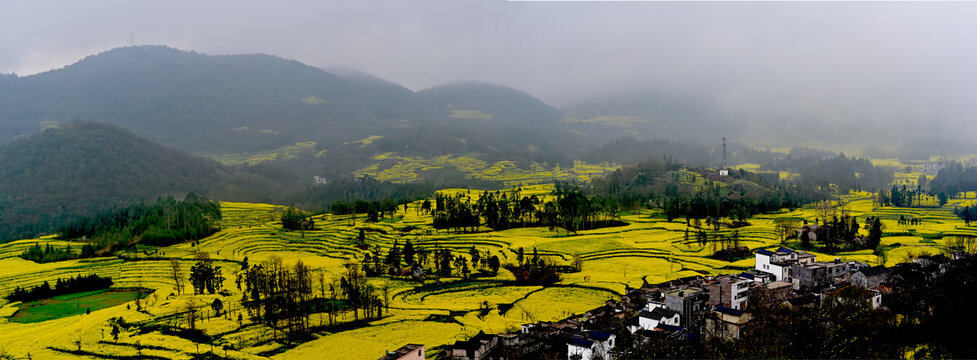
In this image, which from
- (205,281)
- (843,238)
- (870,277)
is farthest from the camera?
(843,238)

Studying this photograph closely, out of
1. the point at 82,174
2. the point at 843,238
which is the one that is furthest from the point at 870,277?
the point at 82,174

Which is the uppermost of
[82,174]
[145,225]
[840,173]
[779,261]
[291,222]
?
[82,174]

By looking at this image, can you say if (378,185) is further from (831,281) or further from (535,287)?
(831,281)

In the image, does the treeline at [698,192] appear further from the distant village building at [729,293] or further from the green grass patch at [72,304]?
the green grass patch at [72,304]

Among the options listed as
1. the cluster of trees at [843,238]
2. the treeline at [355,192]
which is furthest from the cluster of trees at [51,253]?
the cluster of trees at [843,238]

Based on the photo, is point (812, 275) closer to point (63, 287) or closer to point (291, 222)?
point (291, 222)

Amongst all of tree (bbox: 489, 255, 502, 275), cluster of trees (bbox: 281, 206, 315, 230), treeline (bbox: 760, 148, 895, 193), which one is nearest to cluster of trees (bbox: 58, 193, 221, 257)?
cluster of trees (bbox: 281, 206, 315, 230)
